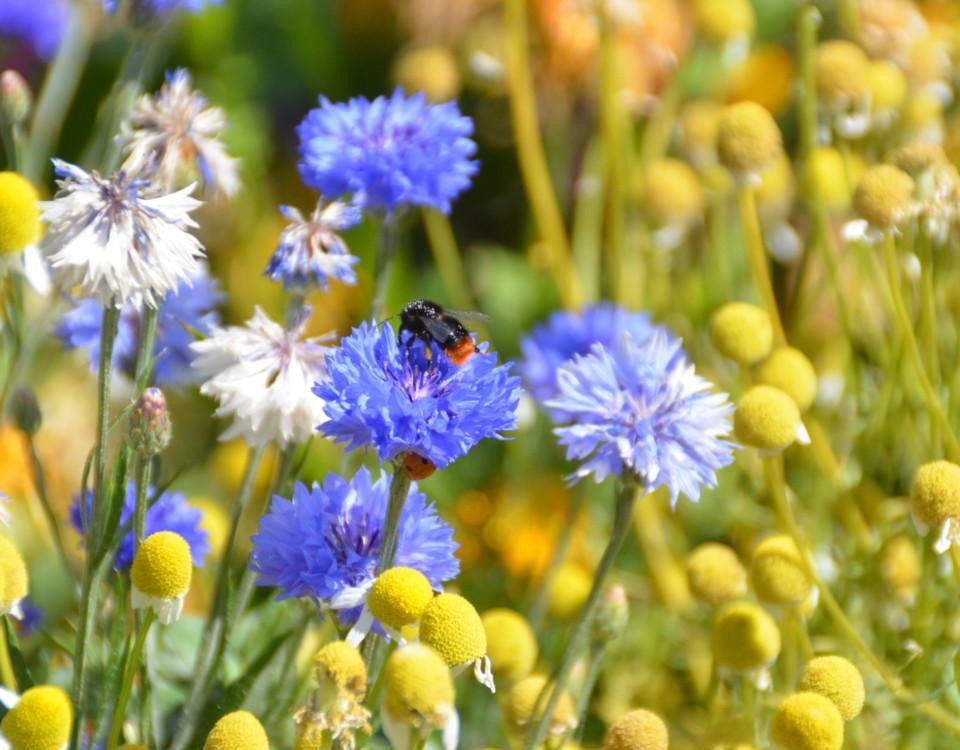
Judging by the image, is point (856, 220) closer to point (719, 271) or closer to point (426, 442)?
point (719, 271)

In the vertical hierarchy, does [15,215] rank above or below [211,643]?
above

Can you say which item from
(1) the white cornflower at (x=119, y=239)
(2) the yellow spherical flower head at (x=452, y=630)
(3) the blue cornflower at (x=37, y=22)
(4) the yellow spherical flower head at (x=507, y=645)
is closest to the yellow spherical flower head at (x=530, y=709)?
(4) the yellow spherical flower head at (x=507, y=645)

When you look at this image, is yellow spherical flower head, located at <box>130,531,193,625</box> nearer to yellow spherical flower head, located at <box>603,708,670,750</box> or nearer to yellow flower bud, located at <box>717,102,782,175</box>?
yellow spherical flower head, located at <box>603,708,670,750</box>

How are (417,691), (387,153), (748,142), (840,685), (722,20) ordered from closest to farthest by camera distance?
(417,691) → (840,685) → (387,153) → (748,142) → (722,20)

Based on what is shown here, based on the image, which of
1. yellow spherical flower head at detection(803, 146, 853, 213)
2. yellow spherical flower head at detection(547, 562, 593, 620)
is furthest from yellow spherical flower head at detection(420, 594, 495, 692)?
yellow spherical flower head at detection(803, 146, 853, 213)

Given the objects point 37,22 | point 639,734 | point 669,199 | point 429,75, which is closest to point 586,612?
point 639,734

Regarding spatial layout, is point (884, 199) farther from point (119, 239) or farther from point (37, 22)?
point (37, 22)

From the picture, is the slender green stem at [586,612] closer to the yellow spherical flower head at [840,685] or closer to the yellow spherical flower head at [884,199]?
the yellow spherical flower head at [840,685]

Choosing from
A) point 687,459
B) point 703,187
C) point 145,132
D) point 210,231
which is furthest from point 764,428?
point 210,231
